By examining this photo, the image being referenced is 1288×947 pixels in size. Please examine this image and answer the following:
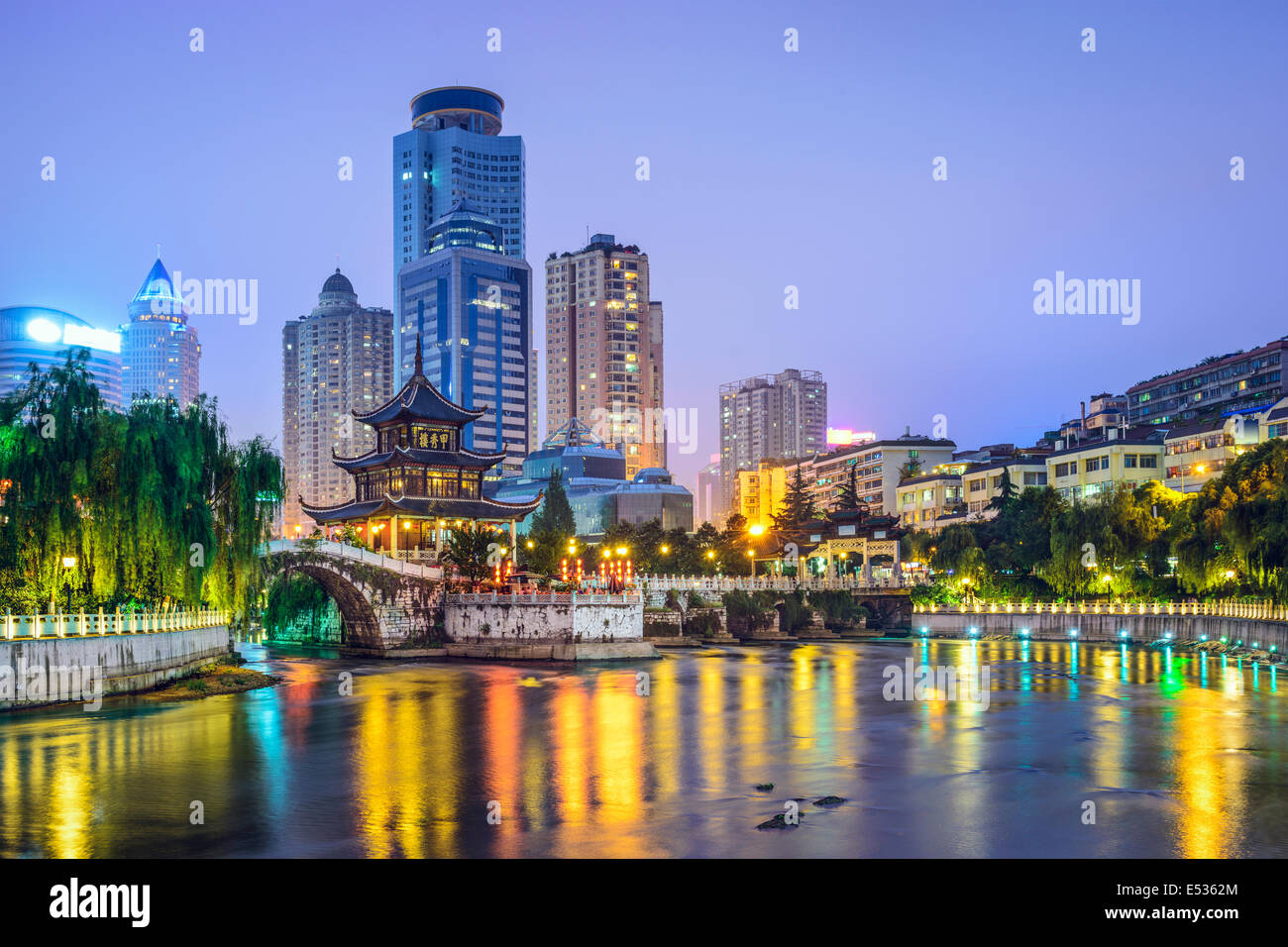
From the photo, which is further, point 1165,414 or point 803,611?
point 1165,414

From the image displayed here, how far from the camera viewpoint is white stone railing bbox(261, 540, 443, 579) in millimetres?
51688

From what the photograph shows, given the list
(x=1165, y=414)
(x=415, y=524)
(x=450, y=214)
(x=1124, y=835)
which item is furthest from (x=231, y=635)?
(x=450, y=214)

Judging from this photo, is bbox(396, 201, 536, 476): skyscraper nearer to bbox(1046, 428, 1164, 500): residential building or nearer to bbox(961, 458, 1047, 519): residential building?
bbox(961, 458, 1047, 519): residential building

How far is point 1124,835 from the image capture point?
1947 centimetres

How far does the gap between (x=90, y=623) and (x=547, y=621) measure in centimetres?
2452

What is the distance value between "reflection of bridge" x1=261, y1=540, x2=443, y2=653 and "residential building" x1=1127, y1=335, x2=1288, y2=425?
61276 millimetres

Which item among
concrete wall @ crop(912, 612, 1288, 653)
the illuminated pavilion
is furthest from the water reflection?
the illuminated pavilion

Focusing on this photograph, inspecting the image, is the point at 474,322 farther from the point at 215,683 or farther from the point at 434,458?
the point at 215,683

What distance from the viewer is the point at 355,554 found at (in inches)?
2224

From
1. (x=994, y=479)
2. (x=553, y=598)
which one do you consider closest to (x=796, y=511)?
(x=994, y=479)

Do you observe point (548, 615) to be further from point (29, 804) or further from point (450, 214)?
point (450, 214)

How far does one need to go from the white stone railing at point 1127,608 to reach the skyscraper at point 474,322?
108 metres

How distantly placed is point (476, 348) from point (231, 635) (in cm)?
12974
